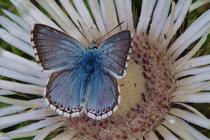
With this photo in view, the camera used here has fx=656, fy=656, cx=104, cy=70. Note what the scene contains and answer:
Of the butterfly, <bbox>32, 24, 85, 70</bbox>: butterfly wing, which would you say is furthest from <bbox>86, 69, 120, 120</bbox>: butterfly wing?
<bbox>32, 24, 85, 70</bbox>: butterfly wing

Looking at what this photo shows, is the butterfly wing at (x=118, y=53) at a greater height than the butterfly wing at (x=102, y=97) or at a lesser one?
greater

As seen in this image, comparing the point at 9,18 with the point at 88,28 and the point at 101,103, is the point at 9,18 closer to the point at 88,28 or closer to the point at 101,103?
the point at 88,28

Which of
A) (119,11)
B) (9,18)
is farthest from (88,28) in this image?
(9,18)

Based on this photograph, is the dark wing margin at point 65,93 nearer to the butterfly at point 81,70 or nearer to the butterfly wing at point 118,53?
the butterfly at point 81,70

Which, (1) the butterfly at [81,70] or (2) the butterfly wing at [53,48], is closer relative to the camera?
(1) the butterfly at [81,70]

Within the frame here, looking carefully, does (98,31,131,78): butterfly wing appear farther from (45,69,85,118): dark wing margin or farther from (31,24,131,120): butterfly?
(45,69,85,118): dark wing margin

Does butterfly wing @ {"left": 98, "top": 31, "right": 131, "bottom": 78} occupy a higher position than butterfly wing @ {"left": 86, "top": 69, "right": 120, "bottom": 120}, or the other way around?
butterfly wing @ {"left": 98, "top": 31, "right": 131, "bottom": 78}

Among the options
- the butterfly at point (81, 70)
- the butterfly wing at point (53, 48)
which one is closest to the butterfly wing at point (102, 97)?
the butterfly at point (81, 70)
